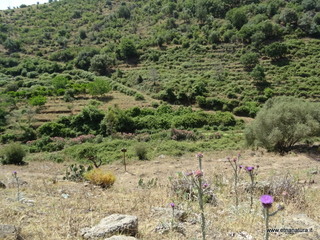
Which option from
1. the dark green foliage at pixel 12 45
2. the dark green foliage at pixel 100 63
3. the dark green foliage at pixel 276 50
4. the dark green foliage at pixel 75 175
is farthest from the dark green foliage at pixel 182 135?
the dark green foliage at pixel 12 45

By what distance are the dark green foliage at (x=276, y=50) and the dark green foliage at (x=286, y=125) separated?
108 ft

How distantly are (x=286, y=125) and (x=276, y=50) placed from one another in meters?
35.2

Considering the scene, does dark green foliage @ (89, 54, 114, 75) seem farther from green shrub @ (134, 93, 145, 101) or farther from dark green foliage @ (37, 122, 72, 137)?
dark green foliage @ (37, 122, 72, 137)

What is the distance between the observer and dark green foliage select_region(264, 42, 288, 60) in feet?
143

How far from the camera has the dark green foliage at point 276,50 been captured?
143 ft

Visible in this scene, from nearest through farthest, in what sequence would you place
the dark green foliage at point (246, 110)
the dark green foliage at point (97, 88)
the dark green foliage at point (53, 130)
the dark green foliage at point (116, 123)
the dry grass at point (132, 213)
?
the dry grass at point (132, 213) < the dark green foliage at point (116, 123) < the dark green foliage at point (53, 130) < the dark green foliage at point (246, 110) < the dark green foliage at point (97, 88)

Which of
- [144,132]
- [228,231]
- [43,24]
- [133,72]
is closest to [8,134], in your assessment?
[144,132]

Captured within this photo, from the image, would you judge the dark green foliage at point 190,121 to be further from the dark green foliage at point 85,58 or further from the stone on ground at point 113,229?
the dark green foliage at point 85,58

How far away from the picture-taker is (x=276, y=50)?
43.7 metres

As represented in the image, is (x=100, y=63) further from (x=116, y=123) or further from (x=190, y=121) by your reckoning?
(x=190, y=121)

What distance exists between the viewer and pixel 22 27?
7669cm

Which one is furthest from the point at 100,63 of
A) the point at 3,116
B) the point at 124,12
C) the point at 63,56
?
the point at 124,12

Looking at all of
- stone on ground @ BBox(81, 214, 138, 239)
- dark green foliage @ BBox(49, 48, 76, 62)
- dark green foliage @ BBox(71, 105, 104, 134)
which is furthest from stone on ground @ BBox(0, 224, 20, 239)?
dark green foliage @ BBox(49, 48, 76, 62)

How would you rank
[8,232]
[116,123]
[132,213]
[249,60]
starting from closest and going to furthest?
[8,232] → [132,213] → [116,123] → [249,60]
